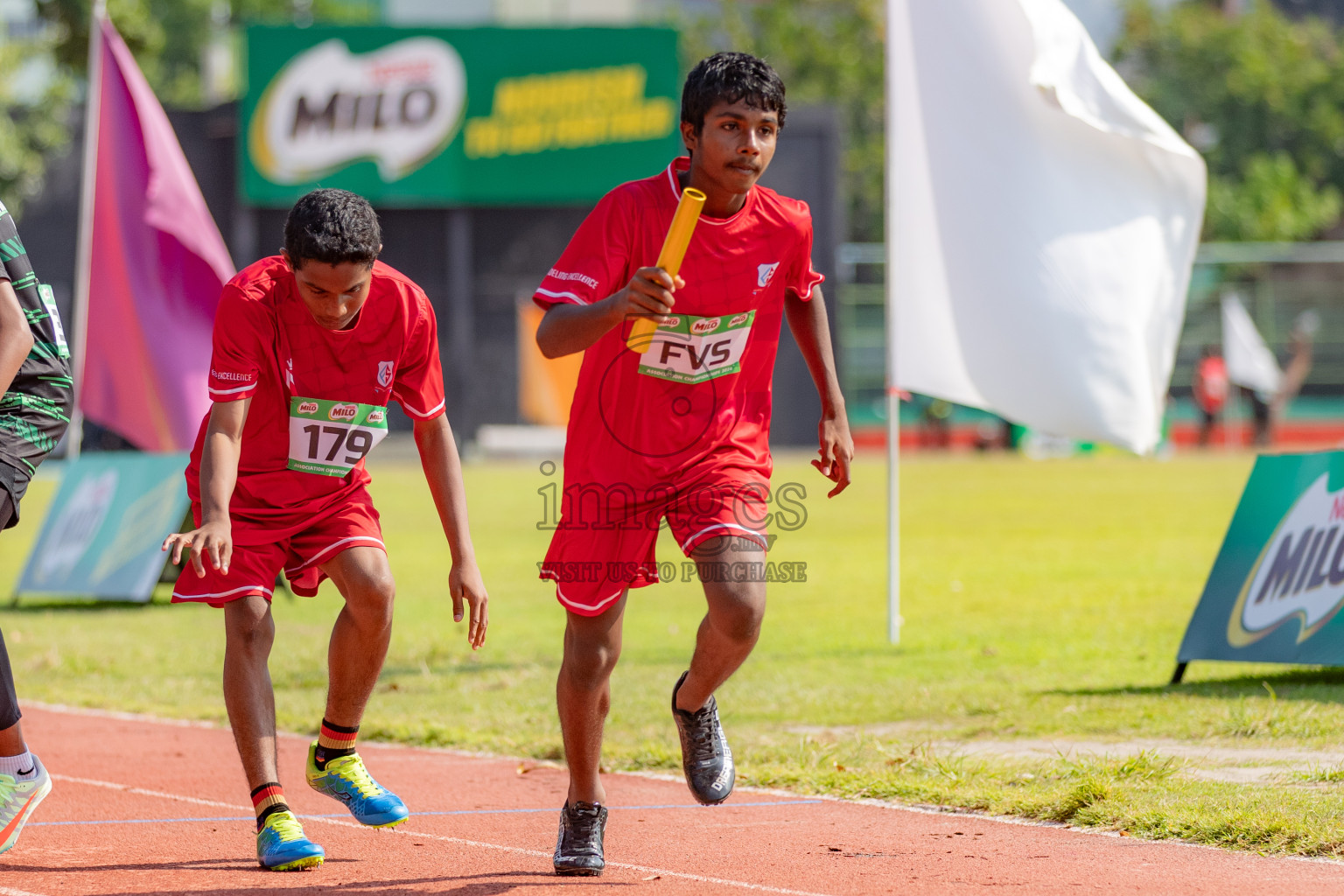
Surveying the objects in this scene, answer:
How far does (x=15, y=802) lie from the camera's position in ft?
16.0

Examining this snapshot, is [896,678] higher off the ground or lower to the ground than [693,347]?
lower

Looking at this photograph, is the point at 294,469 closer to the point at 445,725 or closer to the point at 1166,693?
the point at 445,725

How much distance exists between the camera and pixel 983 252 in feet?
30.9

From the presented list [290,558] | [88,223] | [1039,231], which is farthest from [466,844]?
[88,223]

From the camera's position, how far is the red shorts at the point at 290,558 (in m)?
4.96

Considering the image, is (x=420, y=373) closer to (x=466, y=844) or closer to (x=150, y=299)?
(x=466, y=844)

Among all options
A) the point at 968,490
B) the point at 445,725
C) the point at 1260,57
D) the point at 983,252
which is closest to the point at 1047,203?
the point at 983,252

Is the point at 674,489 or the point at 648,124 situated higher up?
the point at 648,124

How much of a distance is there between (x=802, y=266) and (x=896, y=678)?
400 centimetres

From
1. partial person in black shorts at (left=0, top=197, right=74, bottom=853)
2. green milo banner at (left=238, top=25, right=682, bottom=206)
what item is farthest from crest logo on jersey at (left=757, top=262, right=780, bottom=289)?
green milo banner at (left=238, top=25, right=682, bottom=206)

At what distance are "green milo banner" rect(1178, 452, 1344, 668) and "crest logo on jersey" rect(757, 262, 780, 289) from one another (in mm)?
3575

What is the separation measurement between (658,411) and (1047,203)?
16.9 feet

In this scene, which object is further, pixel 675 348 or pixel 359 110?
pixel 359 110

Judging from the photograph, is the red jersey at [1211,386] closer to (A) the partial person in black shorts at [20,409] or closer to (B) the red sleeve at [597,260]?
(B) the red sleeve at [597,260]
